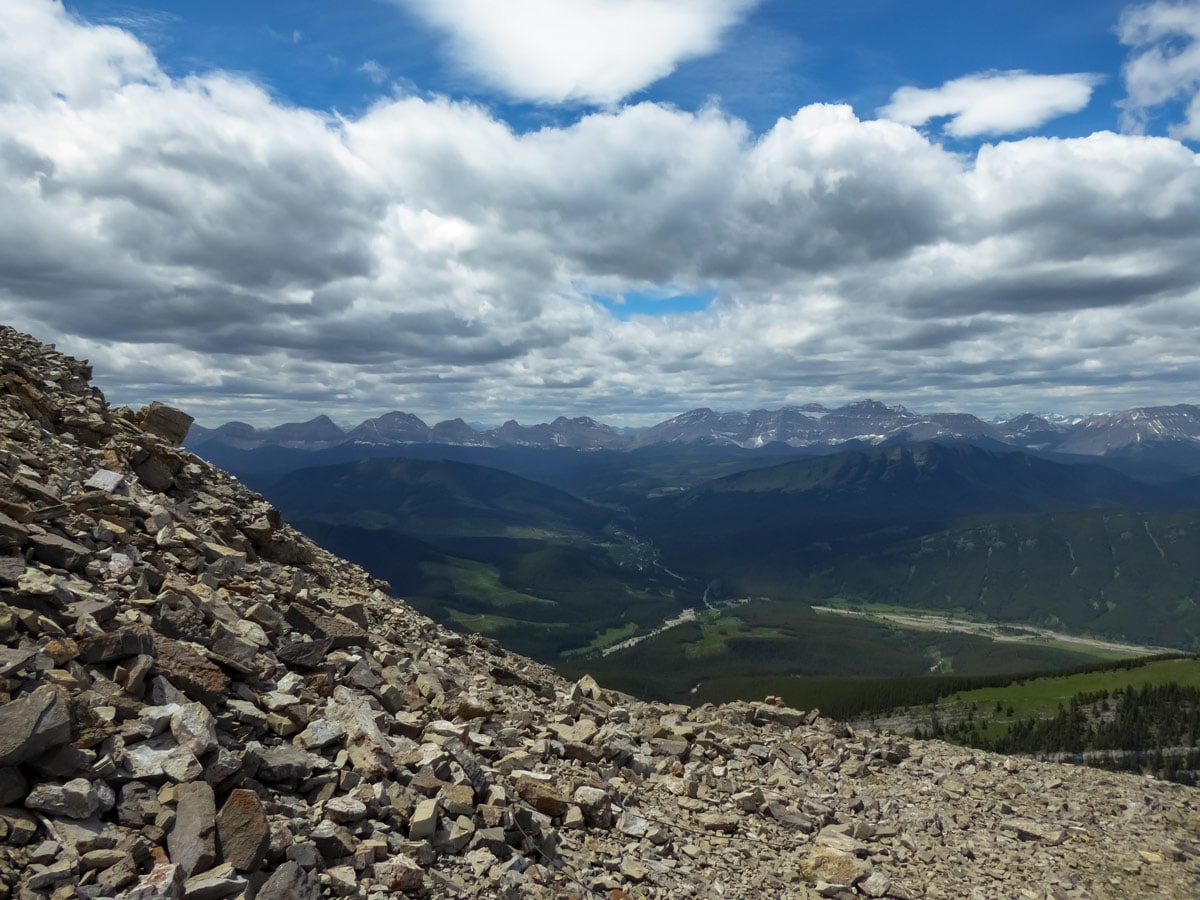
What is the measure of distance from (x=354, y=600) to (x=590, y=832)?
52.9 ft

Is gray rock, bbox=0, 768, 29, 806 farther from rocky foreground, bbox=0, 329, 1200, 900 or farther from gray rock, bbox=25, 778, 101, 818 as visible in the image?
gray rock, bbox=25, 778, 101, 818

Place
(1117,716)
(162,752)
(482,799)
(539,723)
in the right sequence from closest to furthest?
(162,752)
(482,799)
(539,723)
(1117,716)

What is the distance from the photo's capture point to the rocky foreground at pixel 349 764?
11.3 metres

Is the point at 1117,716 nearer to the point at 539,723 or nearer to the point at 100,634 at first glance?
the point at 539,723

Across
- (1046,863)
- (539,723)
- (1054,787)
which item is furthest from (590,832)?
(1054,787)

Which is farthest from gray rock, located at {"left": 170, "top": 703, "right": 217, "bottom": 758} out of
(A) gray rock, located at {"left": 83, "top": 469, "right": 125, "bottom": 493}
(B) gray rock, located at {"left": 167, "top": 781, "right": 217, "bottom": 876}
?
(A) gray rock, located at {"left": 83, "top": 469, "right": 125, "bottom": 493}

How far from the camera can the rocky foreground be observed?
1134cm

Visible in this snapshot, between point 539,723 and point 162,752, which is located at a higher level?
point 162,752

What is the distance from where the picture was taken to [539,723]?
23219mm

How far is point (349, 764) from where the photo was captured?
15094mm

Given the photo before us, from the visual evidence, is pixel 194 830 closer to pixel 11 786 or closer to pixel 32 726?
pixel 11 786

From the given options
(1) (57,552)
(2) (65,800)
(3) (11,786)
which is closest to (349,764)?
(2) (65,800)

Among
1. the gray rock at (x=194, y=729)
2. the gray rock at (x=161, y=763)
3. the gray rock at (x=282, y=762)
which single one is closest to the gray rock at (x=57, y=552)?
the gray rock at (x=194, y=729)

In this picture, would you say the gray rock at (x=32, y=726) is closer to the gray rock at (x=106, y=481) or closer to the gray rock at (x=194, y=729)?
the gray rock at (x=194, y=729)
